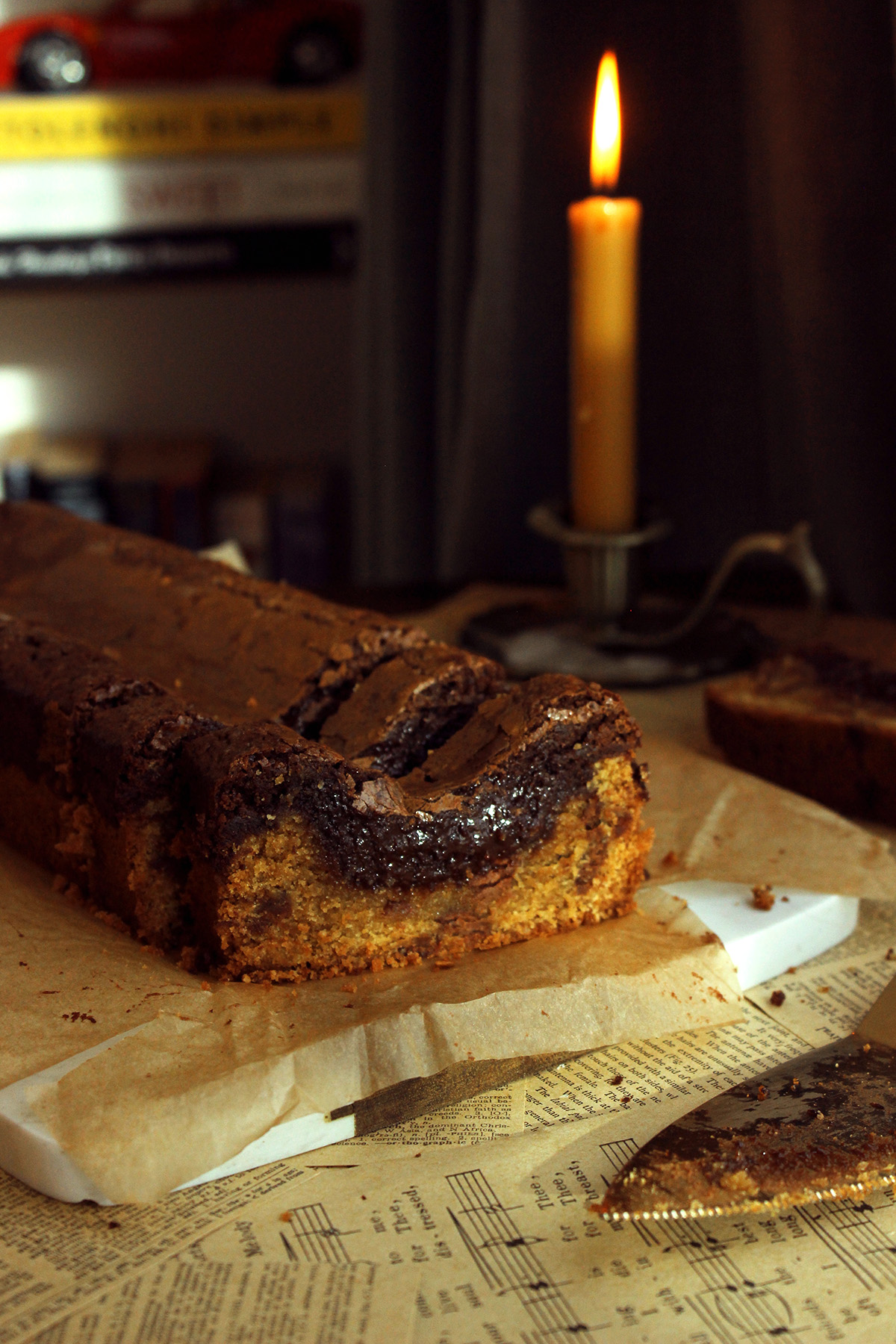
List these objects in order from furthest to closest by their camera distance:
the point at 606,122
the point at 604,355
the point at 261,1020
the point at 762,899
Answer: the point at 604,355
the point at 606,122
the point at 762,899
the point at 261,1020

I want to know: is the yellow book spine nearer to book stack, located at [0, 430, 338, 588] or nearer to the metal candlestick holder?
book stack, located at [0, 430, 338, 588]

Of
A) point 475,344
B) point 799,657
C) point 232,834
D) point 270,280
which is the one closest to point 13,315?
point 270,280

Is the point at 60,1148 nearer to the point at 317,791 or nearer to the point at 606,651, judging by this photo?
the point at 317,791

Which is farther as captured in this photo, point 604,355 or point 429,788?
point 604,355

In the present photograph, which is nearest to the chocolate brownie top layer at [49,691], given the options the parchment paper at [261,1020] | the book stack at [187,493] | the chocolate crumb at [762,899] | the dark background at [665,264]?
the parchment paper at [261,1020]

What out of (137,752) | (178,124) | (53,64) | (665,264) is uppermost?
(53,64)

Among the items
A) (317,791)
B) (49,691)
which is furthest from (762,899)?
(49,691)

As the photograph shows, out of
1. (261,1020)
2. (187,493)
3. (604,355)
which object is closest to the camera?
(261,1020)

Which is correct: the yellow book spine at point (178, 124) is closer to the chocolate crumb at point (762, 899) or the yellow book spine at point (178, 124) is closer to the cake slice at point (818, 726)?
the cake slice at point (818, 726)
